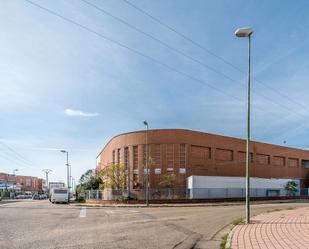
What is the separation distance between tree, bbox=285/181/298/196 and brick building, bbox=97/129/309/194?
19.9ft

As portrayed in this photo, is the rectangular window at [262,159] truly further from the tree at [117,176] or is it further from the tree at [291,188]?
the tree at [117,176]

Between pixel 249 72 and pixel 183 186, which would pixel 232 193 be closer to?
pixel 183 186

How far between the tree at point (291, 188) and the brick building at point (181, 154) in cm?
607

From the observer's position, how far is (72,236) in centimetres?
1325

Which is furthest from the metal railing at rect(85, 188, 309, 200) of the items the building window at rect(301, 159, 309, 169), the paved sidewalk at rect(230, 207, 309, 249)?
the paved sidewalk at rect(230, 207, 309, 249)

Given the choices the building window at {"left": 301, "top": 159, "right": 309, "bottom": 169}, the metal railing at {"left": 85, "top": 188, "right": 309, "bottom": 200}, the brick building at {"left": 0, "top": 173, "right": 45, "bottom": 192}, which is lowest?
the brick building at {"left": 0, "top": 173, "right": 45, "bottom": 192}

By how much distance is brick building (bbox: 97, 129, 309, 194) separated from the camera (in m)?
57.0

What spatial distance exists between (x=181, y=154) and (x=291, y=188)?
21.0 meters

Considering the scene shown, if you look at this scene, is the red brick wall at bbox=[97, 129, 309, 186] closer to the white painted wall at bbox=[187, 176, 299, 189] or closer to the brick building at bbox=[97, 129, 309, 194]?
the brick building at bbox=[97, 129, 309, 194]

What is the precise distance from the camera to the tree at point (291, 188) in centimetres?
6559

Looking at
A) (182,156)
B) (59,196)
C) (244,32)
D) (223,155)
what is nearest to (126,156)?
(182,156)

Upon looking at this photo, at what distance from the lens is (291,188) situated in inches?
2591

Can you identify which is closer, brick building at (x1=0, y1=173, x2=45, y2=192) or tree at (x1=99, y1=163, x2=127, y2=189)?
tree at (x1=99, y1=163, x2=127, y2=189)

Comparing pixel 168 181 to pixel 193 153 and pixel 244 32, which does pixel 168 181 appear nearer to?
pixel 193 153
